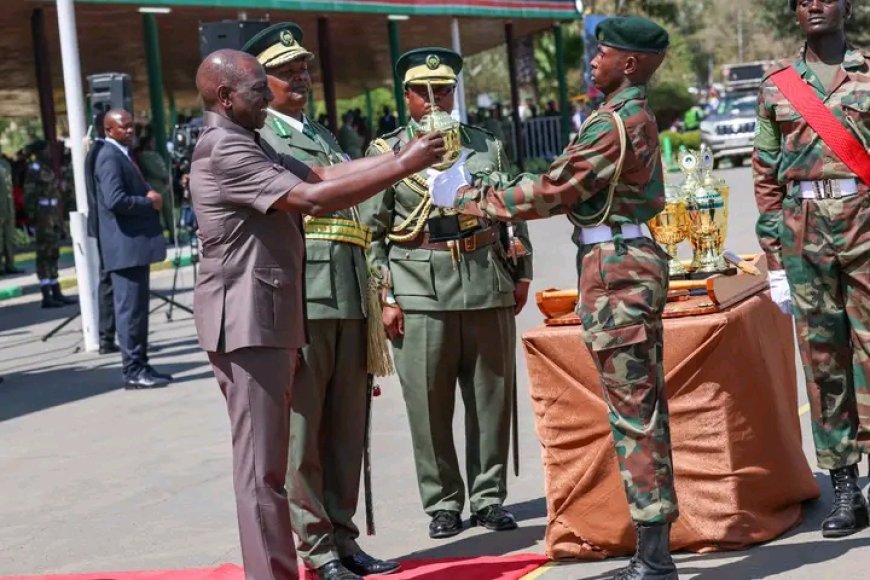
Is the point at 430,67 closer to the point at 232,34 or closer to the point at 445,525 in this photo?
the point at 445,525

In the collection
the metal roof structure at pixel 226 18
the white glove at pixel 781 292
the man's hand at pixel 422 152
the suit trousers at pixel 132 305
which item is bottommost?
the suit trousers at pixel 132 305

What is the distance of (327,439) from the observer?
613 cm

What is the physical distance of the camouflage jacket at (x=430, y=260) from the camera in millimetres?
6719

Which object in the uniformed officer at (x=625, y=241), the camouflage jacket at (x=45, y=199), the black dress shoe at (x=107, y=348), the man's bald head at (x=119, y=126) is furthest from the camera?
the camouflage jacket at (x=45, y=199)

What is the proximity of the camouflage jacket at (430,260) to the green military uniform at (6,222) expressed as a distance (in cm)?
1533

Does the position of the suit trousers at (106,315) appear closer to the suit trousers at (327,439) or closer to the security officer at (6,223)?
the security officer at (6,223)

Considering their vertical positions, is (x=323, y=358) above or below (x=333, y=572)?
above

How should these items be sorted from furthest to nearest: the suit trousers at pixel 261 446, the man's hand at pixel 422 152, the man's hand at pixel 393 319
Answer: the man's hand at pixel 393 319 < the suit trousers at pixel 261 446 < the man's hand at pixel 422 152

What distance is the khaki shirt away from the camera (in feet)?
16.9

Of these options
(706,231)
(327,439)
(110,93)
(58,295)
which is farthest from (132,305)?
(58,295)

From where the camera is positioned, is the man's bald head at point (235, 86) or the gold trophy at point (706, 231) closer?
the man's bald head at point (235, 86)

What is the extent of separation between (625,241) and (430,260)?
1437 millimetres

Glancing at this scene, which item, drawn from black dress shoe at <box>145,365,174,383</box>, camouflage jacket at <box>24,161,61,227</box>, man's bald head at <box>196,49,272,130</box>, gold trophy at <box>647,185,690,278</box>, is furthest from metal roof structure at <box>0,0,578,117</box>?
man's bald head at <box>196,49,272,130</box>

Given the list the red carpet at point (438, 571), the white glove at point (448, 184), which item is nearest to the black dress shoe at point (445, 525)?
the red carpet at point (438, 571)
